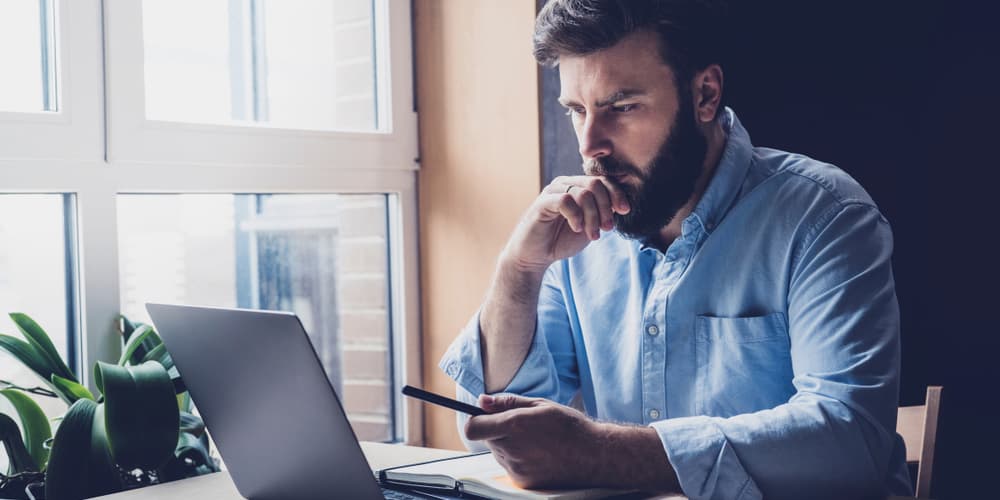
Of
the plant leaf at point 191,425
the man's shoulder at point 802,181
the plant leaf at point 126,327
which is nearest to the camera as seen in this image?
the man's shoulder at point 802,181

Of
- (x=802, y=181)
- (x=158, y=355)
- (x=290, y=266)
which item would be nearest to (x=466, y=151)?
(x=290, y=266)

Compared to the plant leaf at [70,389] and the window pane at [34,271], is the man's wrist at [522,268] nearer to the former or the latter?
the plant leaf at [70,389]

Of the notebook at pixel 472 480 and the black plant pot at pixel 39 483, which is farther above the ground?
the notebook at pixel 472 480

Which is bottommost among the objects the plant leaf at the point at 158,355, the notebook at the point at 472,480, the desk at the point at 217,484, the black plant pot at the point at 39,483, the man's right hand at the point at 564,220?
the black plant pot at the point at 39,483

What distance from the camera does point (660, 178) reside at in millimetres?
1510

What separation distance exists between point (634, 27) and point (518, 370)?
563 millimetres

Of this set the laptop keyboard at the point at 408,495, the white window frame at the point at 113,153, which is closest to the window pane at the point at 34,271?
the white window frame at the point at 113,153

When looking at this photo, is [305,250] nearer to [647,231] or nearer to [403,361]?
[403,361]

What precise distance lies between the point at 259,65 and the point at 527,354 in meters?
0.99

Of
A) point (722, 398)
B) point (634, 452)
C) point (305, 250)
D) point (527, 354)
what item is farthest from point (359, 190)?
point (634, 452)

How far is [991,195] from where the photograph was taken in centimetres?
212

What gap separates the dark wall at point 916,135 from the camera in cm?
214

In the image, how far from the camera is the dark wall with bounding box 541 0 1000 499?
2.14 metres

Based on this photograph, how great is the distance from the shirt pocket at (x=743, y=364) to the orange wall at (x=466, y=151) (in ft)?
2.72
